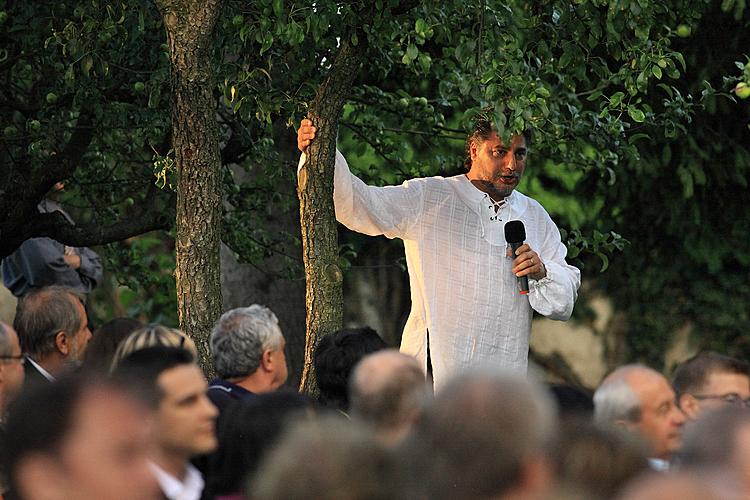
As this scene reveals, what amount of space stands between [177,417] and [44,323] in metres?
1.93

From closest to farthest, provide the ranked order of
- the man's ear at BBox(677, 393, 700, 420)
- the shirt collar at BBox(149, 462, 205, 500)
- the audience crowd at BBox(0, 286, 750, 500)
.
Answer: the audience crowd at BBox(0, 286, 750, 500)
the shirt collar at BBox(149, 462, 205, 500)
the man's ear at BBox(677, 393, 700, 420)

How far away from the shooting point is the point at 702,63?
1167 centimetres

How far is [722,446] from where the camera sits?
11.5ft

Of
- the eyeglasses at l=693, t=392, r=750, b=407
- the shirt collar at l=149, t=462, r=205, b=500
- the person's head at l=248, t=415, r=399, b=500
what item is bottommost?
the shirt collar at l=149, t=462, r=205, b=500

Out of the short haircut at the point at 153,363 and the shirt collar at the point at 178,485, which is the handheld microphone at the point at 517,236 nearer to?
the short haircut at the point at 153,363

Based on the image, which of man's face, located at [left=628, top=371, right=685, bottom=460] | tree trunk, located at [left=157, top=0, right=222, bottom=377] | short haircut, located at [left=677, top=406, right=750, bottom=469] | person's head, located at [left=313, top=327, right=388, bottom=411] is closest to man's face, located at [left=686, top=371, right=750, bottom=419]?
man's face, located at [left=628, top=371, right=685, bottom=460]

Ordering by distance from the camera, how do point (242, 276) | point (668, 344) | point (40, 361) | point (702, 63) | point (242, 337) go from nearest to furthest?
point (242, 337), point (40, 361), point (242, 276), point (702, 63), point (668, 344)

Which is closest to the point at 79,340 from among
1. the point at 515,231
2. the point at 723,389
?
the point at 515,231

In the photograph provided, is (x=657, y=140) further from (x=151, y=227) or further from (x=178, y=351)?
(x=178, y=351)

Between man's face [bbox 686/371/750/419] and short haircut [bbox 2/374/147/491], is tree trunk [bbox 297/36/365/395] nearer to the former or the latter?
man's face [bbox 686/371/750/419]

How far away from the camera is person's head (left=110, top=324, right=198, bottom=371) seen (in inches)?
181

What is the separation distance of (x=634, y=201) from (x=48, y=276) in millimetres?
6061

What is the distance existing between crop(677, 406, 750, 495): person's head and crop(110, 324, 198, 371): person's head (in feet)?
5.74

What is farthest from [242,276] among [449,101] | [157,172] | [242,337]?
[242,337]
